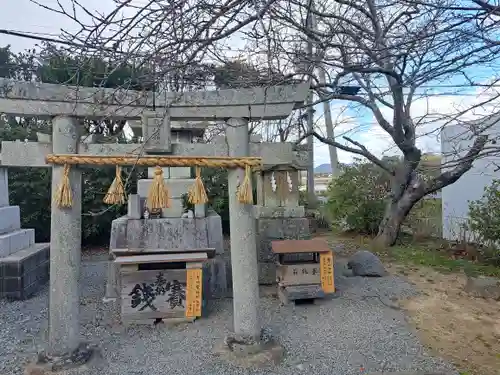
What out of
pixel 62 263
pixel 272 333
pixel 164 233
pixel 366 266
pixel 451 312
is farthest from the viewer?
pixel 366 266

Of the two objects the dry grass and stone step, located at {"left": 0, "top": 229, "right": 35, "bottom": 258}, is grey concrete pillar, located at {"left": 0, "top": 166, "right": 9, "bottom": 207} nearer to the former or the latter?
stone step, located at {"left": 0, "top": 229, "right": 35, "bottom": 258}

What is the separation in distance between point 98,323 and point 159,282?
868 mm

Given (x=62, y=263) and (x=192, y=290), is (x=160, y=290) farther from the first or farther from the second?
(x=62, y=263)

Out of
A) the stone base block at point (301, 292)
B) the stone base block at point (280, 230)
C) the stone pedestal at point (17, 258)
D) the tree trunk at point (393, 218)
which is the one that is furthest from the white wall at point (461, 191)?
the stone pedestal at point (17, 258)

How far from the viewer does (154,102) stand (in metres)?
2.99

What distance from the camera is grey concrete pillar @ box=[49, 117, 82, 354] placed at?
10.0 feet

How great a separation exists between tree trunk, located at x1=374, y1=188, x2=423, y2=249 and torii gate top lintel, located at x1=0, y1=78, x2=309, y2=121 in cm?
560

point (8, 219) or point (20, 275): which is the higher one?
point (8, 219)

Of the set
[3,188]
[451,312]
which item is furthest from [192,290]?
[3,188]

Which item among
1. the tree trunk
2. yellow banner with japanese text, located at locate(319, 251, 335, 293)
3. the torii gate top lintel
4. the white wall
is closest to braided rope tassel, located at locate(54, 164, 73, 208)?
the torii gate top lintel

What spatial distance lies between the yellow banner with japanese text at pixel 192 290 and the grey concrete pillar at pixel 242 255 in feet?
3.16

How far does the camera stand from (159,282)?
13.6 ft

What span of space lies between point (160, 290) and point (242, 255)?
1425 millimetres

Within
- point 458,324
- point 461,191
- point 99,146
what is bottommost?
point 458,324
